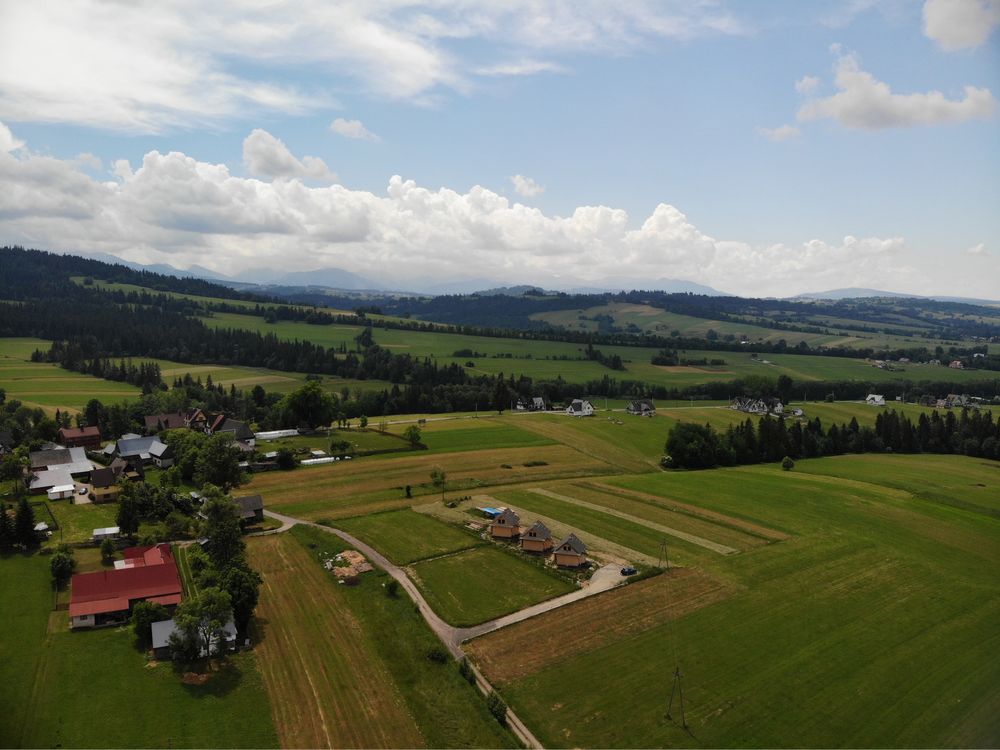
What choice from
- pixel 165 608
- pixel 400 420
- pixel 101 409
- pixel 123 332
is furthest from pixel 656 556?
pixel 123 332

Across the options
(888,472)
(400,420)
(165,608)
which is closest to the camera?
(165,608)

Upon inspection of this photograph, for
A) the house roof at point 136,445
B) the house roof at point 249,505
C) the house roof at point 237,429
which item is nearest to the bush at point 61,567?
the house roof at point 249,505

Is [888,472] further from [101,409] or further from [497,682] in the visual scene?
[101,409]

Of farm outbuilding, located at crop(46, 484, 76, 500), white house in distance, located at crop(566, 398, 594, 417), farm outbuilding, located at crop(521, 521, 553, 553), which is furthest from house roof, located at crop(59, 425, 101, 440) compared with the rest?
white house in distance, located at crop(566, 398, 594, 417)

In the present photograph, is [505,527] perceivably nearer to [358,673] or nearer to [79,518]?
[358,673]

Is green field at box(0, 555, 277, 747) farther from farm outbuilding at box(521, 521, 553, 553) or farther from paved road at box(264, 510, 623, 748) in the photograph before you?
farm outbuilding at box(521, 521, 553, 553)

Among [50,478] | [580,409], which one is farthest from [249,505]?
[580,409]

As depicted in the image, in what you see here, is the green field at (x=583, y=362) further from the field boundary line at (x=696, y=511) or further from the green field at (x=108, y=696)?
the green field at (x=108, y=696)
